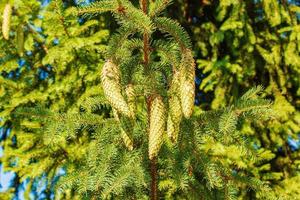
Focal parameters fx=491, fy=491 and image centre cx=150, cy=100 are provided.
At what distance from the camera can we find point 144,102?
4.08 meters

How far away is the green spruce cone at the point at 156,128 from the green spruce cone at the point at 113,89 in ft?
0.31

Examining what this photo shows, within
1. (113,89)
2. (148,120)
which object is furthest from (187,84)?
(148,120)

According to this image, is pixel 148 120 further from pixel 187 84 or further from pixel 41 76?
pixel 41 76

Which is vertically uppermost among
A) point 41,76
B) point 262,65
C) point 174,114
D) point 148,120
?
point 174,114

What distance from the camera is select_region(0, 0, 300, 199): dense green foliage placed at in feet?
6.91

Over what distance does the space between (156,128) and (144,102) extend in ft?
7.71

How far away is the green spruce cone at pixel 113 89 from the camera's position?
1702 mm

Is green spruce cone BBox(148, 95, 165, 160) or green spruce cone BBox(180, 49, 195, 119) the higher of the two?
green spruce cone BBox(180, 49, 195, 119)

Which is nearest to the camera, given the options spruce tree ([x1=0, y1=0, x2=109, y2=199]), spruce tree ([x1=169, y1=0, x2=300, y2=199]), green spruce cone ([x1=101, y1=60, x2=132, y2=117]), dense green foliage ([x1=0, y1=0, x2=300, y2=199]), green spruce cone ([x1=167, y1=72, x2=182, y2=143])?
green spruce cone ([x1=101, y1=60, x2=132, y2=117])

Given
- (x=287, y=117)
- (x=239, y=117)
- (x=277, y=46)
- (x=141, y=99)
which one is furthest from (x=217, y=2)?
(x=239, y=117)

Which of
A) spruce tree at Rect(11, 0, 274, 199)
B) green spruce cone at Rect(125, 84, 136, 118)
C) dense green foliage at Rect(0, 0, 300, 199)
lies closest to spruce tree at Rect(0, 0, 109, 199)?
dense green foliage at Rect(0, 0, 300, 199)

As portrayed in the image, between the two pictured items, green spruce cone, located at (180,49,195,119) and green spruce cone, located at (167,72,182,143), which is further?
green spruce cone, located at (167,72,182,143)

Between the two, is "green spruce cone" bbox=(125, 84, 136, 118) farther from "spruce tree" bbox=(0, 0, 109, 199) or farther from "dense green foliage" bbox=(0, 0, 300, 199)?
"spruce tree" bbox=(0, 0, 109, 199)

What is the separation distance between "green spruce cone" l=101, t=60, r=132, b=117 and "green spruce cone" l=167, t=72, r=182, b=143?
20 centimetres
